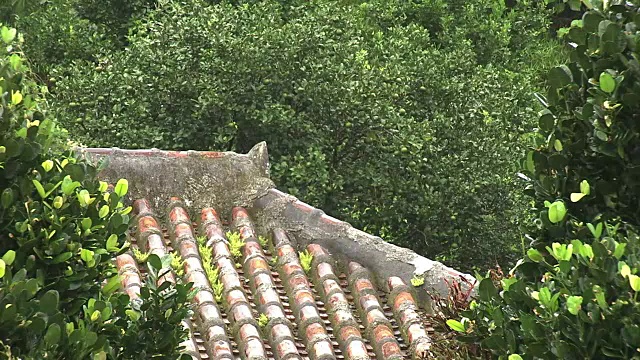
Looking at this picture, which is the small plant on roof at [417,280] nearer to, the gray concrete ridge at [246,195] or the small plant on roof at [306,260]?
the gray concrete ridge at [246,195]

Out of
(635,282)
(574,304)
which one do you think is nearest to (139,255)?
(574,304)

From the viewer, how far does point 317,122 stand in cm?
1105

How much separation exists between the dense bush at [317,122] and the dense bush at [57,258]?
587cm

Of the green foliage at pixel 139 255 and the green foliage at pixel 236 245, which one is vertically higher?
the green foliage at pixel 139 255

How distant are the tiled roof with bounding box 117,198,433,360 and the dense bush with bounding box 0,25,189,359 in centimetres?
204

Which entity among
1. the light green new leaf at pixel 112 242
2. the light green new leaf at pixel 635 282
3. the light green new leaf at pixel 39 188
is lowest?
the light green new leaf at pixel 112 242

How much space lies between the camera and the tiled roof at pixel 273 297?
22.8ft

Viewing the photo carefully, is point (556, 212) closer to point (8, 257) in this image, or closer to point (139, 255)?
point (8, 257)

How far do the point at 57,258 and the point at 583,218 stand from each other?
1938mm

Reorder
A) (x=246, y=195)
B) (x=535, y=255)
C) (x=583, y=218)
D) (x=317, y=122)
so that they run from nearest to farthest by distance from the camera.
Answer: (x=535, y=255)
(x=583, y=218)
(x=246, y=195)
(x=317, y=122)

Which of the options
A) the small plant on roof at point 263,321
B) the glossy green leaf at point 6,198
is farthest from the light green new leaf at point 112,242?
the small plant on roof at point 263,321

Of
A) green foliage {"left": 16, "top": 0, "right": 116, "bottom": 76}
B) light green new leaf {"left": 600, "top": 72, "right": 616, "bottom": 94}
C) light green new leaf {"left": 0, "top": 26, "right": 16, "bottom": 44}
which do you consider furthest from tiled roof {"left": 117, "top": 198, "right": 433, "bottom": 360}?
green foliage {"left": 16, "top": 0, "right": 116, "bottom": 76}

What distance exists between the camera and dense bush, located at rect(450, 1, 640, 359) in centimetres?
381

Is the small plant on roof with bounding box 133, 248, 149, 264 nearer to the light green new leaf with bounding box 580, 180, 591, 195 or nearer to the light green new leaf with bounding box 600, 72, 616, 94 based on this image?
the light green new leaf with bounding box 580, 180, 591, 195
